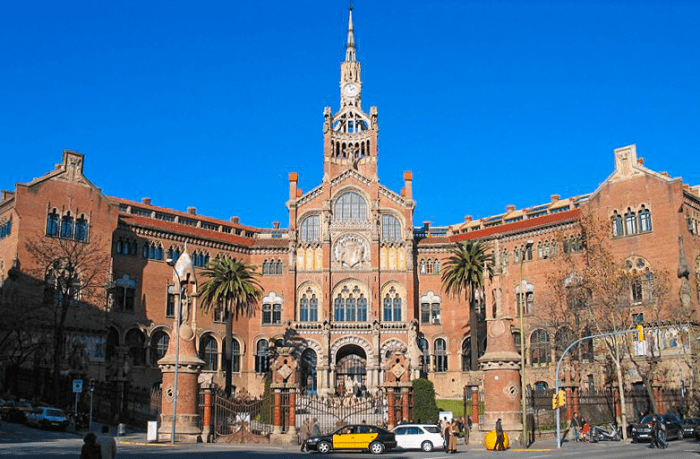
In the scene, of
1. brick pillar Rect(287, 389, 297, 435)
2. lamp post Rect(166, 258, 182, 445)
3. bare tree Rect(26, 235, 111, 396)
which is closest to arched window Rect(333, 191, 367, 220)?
bare tree Rect(26, 235, 111, 396)

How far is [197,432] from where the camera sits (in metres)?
38.2

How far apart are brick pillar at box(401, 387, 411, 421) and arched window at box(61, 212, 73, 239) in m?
35.8

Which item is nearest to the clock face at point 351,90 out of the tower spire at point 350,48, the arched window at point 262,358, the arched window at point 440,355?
the tower spire at point 350,48

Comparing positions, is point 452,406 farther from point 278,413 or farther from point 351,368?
point 278,413

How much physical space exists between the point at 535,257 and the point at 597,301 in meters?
17.6

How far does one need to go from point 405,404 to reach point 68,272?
33940 millimetres

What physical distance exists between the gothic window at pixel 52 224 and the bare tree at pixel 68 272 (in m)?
0.70

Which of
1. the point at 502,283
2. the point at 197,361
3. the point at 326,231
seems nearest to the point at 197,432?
the point at 197,361

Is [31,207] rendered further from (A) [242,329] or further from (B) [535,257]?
(B) [535,257]

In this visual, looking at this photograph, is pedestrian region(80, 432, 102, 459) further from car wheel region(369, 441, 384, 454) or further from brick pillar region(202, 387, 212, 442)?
brick pillar region(202, 387, 212, 442)

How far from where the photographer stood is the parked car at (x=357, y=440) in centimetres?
3431

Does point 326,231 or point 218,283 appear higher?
point 326,231

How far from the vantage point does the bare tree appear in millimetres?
60031

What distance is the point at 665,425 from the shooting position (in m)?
41.8
